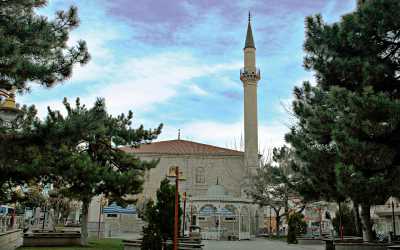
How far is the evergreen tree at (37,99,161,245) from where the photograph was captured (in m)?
9.95

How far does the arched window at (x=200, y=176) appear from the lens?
155ft

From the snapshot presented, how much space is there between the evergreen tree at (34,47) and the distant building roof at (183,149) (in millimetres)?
36165

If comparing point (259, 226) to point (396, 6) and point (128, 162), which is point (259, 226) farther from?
point (396, 6)

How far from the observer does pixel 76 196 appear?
18641mm

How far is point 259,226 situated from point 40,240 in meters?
29.4

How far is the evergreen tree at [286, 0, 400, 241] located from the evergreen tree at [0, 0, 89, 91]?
7273 millimetres

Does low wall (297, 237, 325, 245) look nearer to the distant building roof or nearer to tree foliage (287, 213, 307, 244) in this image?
tree foliage (287, 213, 307, 244)

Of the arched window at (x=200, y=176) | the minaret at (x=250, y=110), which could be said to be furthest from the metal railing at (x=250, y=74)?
the arched window at (x=200, y=176)

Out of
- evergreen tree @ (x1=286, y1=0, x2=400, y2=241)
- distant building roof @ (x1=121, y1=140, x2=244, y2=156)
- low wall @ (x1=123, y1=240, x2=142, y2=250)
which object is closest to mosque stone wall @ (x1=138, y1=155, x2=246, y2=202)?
distant building roof @ (x1=121, y1=140, x2=244, y2=156)

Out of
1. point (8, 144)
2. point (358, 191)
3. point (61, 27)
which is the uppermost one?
point (61, 27)

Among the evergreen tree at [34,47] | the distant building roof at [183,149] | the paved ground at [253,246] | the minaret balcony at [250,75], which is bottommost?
the paved ground at [253,246]

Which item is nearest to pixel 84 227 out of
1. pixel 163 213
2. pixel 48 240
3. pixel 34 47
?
pixel 48 240

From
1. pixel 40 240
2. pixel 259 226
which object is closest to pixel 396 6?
pixel 40 240

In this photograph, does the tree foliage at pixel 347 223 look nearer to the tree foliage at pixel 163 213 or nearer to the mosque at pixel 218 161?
the mosque at pixel 218 161
